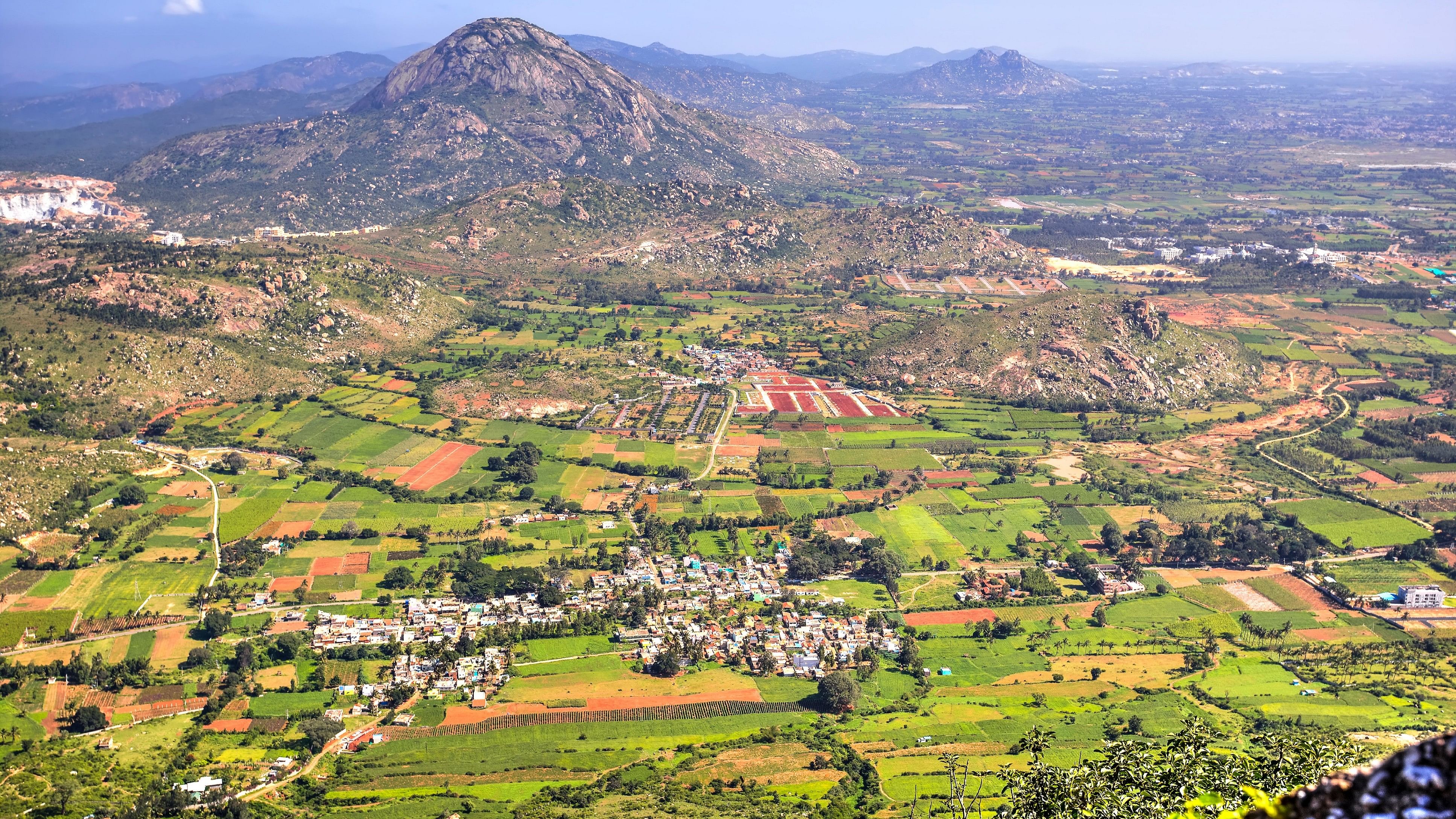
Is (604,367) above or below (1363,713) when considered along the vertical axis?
above

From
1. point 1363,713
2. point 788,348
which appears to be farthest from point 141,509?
point 1363,713

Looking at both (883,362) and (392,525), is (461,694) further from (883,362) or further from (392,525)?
(883,362)

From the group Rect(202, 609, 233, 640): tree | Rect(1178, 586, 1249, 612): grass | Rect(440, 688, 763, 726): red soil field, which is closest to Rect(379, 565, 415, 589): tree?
Rect(202, 609, 233, 640): tree

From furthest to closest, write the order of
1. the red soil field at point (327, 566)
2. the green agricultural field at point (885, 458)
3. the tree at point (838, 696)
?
the green agricultural field at point (885, 458) → the red soil field at point (327, 566) → the tree at point (838, 696)

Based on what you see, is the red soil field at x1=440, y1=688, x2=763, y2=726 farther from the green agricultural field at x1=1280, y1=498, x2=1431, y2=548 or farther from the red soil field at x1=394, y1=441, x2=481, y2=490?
the green agricultural field at x1=1280, y1=498, x2=1431, y2=548

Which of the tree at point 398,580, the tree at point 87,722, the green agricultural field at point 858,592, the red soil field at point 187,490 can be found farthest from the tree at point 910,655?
the red soil field at point 187,490

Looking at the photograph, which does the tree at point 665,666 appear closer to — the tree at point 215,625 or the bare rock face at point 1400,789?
the tree at point 215,625
